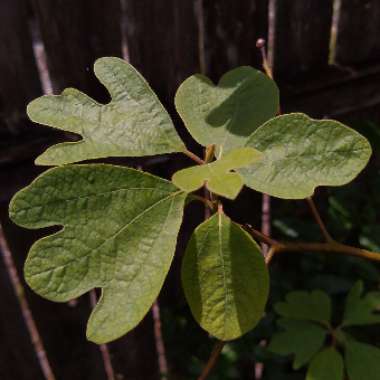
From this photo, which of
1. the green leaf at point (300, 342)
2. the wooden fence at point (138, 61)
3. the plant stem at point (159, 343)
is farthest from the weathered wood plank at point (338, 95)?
the plant stem at point (159, 343)

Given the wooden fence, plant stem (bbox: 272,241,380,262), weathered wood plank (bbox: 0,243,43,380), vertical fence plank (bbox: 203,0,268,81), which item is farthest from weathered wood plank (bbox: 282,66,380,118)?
plant stem (bbox: 272,241,380,262)

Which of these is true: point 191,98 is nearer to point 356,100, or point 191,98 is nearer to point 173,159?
point 173,159

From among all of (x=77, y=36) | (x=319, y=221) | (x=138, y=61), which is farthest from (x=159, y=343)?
(x=319, y=221)

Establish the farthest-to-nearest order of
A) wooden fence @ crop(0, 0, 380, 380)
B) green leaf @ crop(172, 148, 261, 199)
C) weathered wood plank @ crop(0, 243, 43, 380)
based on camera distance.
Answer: weathered wood plank @ crop(0, 243, 43, 380) → wooden fence @ crop(0, 0, 380, 380) → green leaf @ crop(172, 148, 261, 199)

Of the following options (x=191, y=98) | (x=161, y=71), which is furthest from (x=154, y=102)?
(x=161, y=71)

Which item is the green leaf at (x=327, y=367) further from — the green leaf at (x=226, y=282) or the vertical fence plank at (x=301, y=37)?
the vertical fence plank at (x=301, y=37)

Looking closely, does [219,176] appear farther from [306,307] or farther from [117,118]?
[306,307]

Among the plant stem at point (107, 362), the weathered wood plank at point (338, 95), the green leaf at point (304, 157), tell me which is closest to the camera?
the green leaf at point (304, 157)

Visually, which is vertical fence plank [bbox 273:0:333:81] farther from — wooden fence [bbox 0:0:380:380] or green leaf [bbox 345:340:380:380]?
green leaf [bbox 345:340:380:380]
